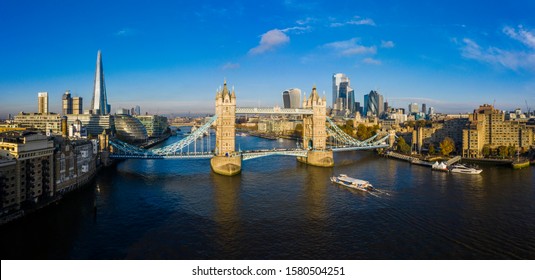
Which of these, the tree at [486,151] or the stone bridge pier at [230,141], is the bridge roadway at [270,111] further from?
the tree at [486,151]

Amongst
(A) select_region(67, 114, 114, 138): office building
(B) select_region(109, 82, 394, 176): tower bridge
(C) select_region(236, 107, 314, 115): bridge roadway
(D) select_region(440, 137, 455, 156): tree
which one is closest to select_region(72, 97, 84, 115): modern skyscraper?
(A) select_region(67, 114, 114, 138): office building

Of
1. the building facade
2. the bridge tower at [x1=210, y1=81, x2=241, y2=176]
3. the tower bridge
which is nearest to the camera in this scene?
the building facade

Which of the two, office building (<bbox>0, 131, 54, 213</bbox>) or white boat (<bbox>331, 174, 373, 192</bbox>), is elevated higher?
office building (<bbox>0, 131, 54, 213</bbox>)

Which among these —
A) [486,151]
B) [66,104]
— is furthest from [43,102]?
[486,151]

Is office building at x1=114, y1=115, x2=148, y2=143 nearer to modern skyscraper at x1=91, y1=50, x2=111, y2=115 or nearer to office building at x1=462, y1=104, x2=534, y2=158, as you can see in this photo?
modern skyscraper at x1=91, y1=50, x2=111, y2=115

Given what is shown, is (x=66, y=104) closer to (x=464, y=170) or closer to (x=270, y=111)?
(x=270, y=111)

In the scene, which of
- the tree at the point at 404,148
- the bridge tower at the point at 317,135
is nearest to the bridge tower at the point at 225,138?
the bridge tower at the point at 317,135
